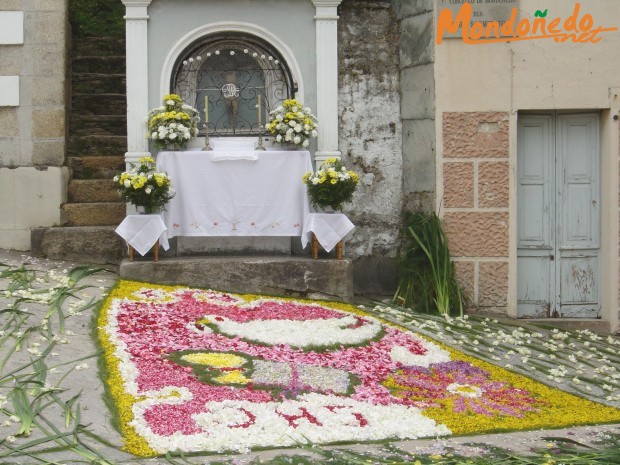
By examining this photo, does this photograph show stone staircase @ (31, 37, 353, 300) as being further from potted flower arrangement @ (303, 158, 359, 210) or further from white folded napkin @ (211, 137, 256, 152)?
white folded napkin @ (211, 137, 256, 152)

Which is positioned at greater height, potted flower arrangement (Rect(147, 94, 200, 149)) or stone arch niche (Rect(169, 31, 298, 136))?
stone arch niche (Rect(169, 31, 298, 136))

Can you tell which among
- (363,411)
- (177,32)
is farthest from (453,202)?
(363,411)

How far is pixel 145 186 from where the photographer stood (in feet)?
32.1

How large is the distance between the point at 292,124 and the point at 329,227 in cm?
118

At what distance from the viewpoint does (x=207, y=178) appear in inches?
408

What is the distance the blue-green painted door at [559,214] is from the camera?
10.7 metres

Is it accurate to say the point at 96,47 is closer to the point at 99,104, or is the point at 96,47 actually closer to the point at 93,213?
the point at 99,104

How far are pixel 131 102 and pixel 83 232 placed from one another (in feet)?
5.07

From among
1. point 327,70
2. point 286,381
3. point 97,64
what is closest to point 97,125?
point 97,64

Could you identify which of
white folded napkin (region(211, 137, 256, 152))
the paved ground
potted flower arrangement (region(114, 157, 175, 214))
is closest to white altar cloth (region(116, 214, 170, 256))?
potted flower arrangement (region(114, 157, 175, 214))

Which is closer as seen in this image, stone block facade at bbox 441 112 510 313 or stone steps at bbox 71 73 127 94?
stone block facade at bbox 441 112 510 313

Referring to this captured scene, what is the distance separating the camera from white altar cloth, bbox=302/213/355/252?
32.9ft

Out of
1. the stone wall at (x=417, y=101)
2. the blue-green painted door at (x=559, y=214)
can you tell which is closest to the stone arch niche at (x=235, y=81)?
the stone wall at (x=417, y=101)

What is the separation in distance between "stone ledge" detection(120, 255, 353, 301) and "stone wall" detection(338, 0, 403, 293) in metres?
1.09
